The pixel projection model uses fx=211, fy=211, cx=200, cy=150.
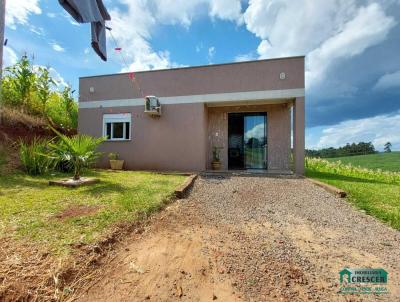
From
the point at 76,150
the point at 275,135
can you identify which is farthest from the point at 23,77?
the point at 275,135

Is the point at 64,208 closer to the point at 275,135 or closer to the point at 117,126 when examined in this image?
the point at 117,126

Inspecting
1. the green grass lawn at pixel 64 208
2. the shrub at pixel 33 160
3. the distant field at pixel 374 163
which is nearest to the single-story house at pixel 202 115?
the shrub at pixel 33 160

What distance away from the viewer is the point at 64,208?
330 centimetres

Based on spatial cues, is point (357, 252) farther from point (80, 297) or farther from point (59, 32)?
point (59, 32)

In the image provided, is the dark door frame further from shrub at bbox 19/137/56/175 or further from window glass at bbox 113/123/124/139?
shrub at bbox 19/137/56/175

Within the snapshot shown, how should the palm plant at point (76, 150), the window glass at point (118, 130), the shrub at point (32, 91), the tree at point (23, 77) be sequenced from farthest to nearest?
the window glass at point (118, 130), the shrub at point (32, 91), the tree at point (23, 77), the palm plant at point (76, 150)

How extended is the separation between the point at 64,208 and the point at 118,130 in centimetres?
757

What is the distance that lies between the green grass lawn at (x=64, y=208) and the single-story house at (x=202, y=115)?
4.71 meters

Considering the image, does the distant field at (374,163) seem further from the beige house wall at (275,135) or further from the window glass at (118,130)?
the window glass at (118,130)

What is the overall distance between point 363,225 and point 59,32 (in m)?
9.01

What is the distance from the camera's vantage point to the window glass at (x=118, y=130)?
10.3m

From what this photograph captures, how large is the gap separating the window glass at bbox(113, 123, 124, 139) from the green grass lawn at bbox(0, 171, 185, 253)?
519 centimetres

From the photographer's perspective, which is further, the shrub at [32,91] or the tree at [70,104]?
the tree at [70,104]

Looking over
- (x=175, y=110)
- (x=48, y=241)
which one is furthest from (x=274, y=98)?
(x=48, y=241)
